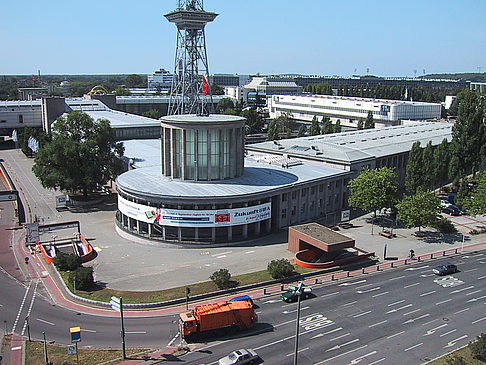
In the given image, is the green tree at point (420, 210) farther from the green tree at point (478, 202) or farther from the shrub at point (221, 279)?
the shrub at point (221, 279)

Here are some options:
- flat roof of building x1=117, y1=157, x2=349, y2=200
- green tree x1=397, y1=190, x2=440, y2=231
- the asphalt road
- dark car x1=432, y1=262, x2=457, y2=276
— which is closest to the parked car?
the asphalt road

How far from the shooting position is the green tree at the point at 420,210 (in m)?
68.2

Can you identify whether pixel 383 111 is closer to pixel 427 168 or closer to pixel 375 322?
pixel 427 168

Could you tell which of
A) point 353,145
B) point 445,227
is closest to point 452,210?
point 445,227

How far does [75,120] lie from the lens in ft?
286

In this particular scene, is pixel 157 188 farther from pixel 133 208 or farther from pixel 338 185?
pixel 338 185

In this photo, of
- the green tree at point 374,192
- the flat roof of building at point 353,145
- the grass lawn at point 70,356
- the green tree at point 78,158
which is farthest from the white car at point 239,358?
the flat roof of building at point 353,145

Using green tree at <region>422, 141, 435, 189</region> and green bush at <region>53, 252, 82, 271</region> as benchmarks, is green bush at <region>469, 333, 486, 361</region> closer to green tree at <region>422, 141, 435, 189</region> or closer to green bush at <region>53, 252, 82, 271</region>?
green bush at <region>53, 252, 82, 271</region>

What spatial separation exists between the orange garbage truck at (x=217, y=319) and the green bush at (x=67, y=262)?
20.8 metres

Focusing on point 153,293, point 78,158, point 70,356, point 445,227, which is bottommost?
point 70,356

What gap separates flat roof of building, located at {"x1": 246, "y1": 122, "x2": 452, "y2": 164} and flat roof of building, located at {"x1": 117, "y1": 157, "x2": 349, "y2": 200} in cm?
707

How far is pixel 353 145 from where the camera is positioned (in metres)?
105

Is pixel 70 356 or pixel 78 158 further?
pixel 78 158

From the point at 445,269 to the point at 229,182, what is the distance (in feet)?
112
